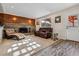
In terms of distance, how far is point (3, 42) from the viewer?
203 cm

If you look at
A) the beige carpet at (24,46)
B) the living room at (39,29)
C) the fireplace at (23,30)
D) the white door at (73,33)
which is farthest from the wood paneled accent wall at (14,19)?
the white door at (73,33)

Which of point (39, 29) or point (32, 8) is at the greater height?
point (32, 8)

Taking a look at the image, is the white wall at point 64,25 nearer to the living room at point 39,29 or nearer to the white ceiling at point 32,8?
the living room at point 39,29

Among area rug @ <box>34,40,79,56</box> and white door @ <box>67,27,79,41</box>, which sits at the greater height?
white door @ <box>67,27,79,41</box>

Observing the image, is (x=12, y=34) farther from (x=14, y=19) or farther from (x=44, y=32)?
(x=44, y=32)

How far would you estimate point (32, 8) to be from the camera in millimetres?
2113

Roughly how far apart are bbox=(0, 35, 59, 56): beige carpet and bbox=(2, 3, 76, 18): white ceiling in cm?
Result: 53

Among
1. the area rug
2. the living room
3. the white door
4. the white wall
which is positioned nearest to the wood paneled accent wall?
the living room

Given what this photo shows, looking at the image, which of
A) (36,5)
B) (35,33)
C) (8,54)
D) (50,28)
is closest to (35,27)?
(35,33)

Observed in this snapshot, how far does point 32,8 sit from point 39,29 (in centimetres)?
50

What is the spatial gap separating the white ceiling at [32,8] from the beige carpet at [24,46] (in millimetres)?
530

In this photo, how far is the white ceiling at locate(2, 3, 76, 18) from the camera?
6.68ft

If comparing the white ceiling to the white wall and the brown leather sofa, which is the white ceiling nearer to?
the white wall

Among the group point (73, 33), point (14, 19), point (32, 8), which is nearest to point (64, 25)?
point (73, 33)
